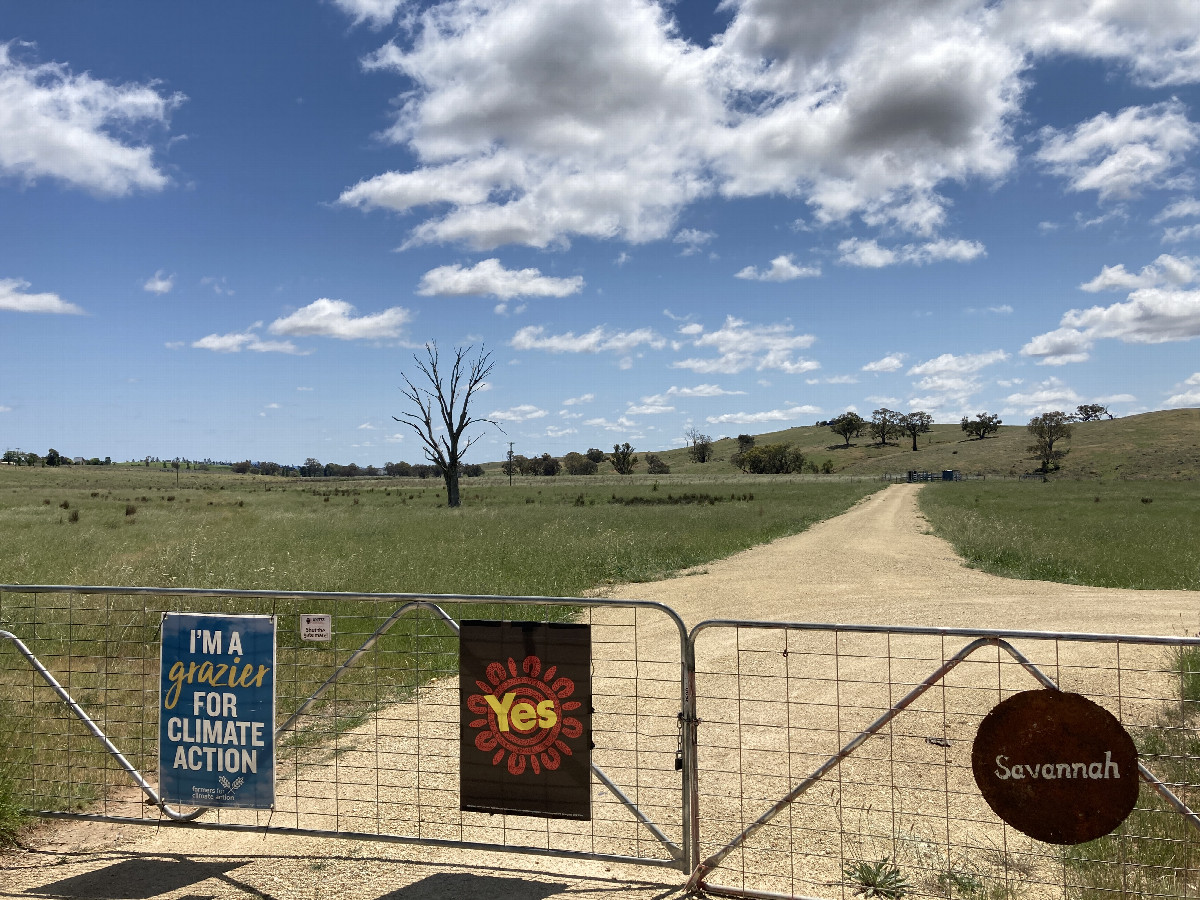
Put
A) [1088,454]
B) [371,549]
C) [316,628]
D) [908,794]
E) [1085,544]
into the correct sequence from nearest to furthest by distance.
A: [316,628] < [908,794] < [371,549] < [1085,544] < [1088,454]

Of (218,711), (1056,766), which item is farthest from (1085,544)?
(218,711)

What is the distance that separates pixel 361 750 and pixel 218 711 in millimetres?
1987

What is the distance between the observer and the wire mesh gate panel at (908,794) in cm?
436

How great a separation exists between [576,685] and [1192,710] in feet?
23.0

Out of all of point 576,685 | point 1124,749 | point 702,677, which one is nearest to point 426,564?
point 702,677

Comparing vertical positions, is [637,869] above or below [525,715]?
below

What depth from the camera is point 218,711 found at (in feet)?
16.5

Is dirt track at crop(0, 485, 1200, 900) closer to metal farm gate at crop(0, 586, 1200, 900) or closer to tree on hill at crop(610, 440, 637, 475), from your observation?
metal farm gate at crop(0, 586, 1200, 900)

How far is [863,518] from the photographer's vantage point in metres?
38.4

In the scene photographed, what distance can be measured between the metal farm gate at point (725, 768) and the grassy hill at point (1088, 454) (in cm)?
13073

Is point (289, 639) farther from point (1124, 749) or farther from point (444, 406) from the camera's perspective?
point (444, 406)

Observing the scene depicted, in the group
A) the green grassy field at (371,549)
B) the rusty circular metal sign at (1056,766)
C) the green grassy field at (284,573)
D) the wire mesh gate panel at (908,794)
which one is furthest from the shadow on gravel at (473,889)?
the green grassy field at (371,549)

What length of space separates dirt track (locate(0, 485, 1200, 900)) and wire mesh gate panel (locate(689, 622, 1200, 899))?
927mm

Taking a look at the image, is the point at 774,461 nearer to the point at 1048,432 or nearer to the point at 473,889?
the point at 1048,432
